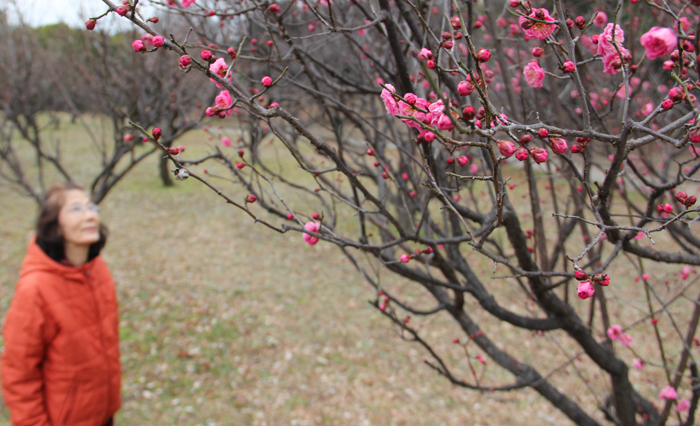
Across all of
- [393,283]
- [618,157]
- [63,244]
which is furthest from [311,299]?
[618,157]

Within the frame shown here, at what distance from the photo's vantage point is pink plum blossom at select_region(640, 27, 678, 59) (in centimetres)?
83

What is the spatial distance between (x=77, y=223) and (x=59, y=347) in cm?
70

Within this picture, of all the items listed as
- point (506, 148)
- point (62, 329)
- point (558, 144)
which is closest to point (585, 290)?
point (558, 144)

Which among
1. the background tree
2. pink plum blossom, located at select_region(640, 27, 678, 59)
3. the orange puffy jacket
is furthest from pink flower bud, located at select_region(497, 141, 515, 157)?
the orange puffy jacket

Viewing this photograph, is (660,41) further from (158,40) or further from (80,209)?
(80,209)

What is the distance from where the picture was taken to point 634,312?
20.8ft

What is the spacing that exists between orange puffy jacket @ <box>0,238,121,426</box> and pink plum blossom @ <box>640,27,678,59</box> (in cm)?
285

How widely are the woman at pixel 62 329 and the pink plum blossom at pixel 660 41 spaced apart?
9.19 feet

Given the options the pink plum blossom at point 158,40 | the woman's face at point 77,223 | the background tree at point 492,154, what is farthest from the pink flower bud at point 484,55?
the woman's face at point 77,223

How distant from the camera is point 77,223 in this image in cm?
264

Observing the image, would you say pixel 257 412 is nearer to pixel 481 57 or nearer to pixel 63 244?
pixel 63 244

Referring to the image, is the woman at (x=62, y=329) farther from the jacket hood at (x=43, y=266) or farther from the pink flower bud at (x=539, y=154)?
the pink flower bud at (x=539, y=154)

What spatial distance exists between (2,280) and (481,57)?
8534mm

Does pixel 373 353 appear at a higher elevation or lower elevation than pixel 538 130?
higher
